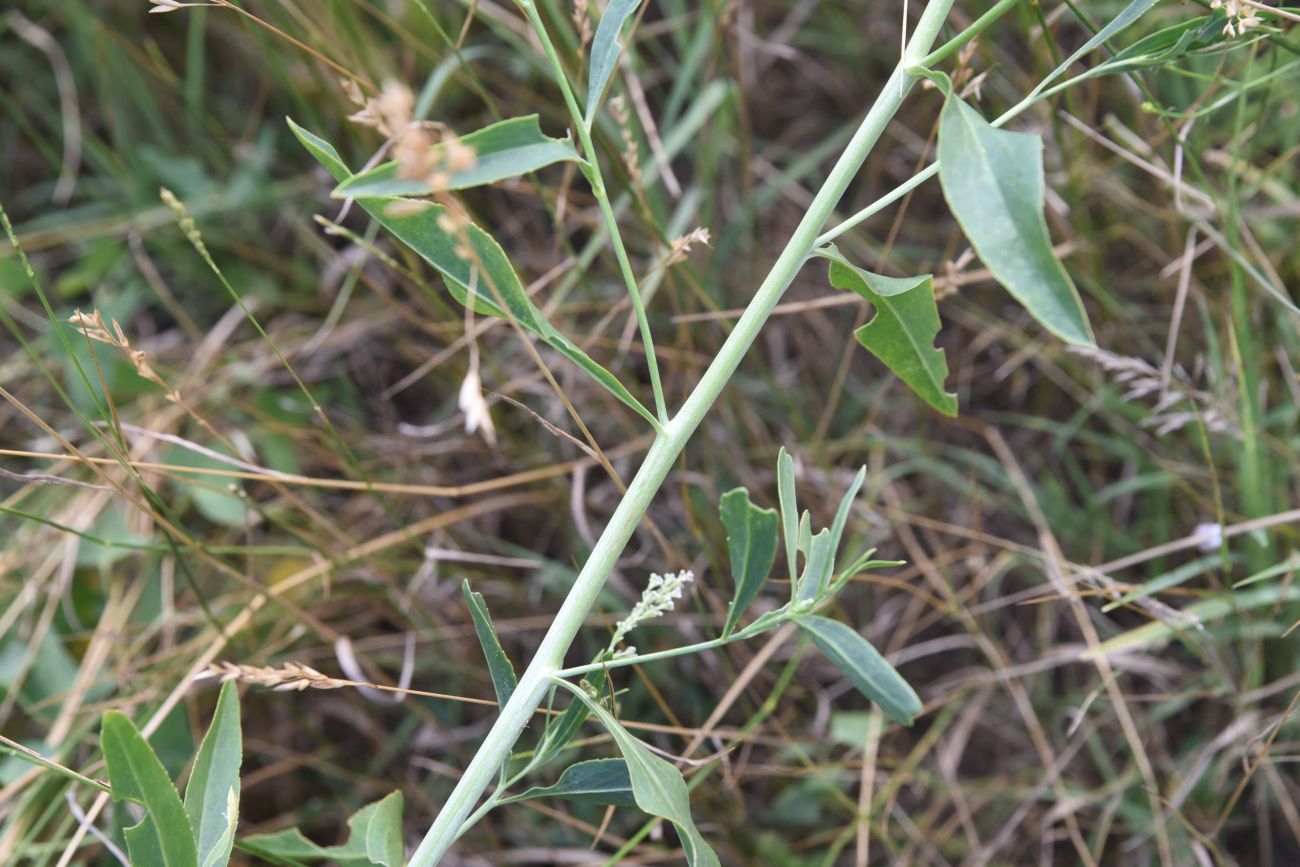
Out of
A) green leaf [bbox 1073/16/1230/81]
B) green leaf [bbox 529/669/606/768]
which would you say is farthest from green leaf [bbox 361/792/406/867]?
green leaf [bbox 1073/16/1230/81]

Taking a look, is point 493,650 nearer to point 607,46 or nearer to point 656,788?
point 656,788

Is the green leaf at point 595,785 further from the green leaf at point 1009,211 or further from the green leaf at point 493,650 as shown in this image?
the green leaf at point 1009,211

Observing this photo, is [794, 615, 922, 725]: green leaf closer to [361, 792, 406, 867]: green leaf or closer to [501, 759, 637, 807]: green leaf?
[501, 759, 637, 807]: green leaf

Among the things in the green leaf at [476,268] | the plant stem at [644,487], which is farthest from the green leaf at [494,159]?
the plant stem at [644,487]

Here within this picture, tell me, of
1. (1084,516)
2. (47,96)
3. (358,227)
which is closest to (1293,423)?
(1084,516)

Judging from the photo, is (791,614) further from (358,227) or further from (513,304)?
(358,227)

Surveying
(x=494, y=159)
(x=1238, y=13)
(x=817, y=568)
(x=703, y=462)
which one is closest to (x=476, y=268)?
(x=494, y=159)
